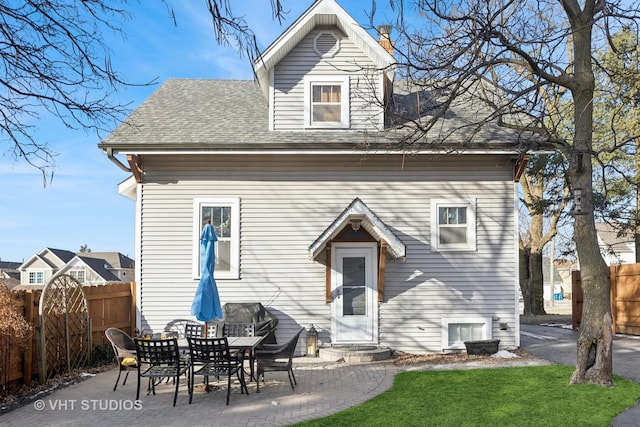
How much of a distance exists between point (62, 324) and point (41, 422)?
3830 millimetres

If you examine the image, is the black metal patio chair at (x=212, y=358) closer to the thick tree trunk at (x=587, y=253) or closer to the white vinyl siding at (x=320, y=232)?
the white vinyl siding at (x=320, y=232)

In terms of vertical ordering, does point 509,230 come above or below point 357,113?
below

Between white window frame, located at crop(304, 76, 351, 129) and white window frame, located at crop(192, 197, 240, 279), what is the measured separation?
2559 mm

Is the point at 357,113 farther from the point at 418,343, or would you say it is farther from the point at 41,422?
the point at 41,422

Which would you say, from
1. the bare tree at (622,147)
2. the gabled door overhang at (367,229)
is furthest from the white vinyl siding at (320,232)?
the bare tree at (622,147)

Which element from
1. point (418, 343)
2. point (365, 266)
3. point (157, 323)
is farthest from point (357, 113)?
point (157, 323)

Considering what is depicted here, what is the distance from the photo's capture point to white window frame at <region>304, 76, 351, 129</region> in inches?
528

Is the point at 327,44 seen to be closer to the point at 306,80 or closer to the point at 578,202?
the point at 306,80

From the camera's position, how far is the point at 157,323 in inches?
507

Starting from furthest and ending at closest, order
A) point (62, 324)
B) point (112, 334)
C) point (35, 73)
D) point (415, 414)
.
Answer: point (62, 324), point (112, 334), point (415, 414), point (35, 73)

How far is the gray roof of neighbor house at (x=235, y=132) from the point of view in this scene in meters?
12.5

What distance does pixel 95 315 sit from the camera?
485 inches

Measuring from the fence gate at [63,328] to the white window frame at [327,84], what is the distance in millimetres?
6244

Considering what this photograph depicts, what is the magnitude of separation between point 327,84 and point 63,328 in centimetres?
773
